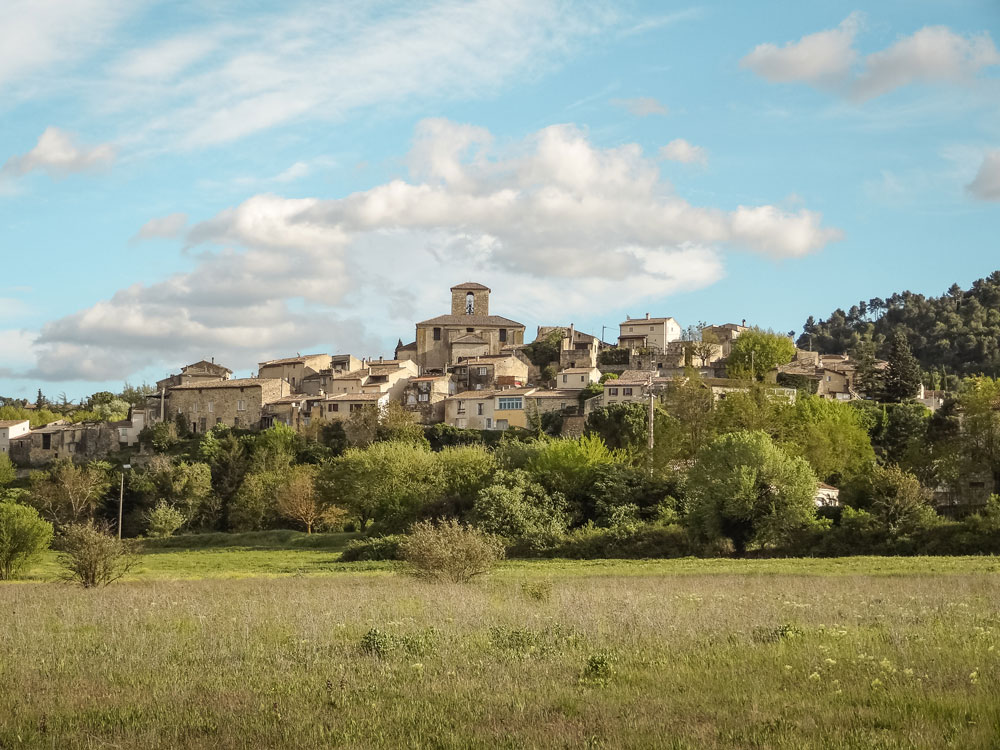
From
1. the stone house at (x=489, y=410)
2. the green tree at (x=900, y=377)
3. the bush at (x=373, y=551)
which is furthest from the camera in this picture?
the green tree at (x=900, y=377)

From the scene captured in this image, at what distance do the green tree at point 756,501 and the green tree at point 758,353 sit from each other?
50.0 meters

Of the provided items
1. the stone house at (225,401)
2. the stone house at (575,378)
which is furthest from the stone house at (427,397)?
the stone house at (225,401)

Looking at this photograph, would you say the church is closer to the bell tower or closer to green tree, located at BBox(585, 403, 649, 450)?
the bell tower

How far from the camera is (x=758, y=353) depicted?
10019 cm

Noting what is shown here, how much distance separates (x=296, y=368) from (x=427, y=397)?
22.4 m

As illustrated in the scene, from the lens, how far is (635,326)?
11188cm

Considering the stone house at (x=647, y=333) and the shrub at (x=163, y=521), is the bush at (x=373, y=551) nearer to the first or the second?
the shrub at (x=163, y=521)

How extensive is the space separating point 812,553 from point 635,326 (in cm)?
7042

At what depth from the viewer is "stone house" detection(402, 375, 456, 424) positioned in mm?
94750

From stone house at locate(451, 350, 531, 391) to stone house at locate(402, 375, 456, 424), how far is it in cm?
268

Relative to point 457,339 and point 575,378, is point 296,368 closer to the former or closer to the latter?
point 457,339

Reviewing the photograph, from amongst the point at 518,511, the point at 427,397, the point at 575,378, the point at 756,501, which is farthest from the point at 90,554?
the point at 427,397

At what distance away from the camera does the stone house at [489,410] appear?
297ft

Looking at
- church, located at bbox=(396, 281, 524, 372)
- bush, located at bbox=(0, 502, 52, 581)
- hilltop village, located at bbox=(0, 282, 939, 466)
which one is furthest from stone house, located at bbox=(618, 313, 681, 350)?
bush, located at bbox=(0, 502, 52, 581)
